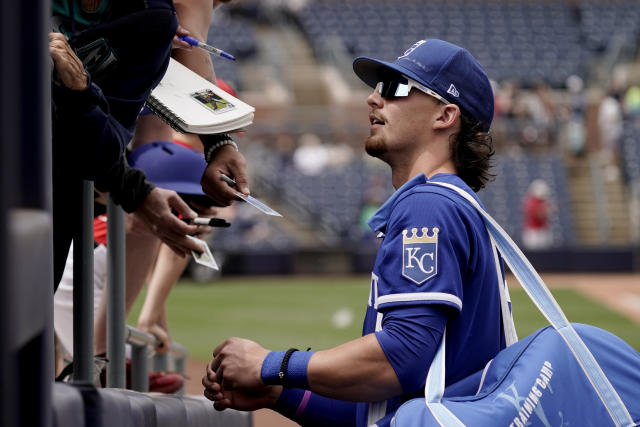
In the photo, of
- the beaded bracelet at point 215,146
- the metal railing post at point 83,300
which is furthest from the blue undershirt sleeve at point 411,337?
the beaded bracelet at point 215,146

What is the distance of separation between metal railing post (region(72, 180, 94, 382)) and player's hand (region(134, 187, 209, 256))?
1.44 ft

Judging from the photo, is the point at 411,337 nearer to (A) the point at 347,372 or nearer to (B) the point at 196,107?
(A) the point at 347,372

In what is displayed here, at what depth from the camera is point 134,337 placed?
9.27 ft

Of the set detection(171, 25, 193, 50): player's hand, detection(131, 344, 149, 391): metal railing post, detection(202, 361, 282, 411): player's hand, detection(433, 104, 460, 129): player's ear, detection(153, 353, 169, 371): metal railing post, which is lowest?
detection(153, 353, 169, 371): metal railing post

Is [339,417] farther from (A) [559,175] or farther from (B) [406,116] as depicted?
(A) [559,175]

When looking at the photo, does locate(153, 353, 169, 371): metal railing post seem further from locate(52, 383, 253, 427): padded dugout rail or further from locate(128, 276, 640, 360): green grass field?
locate(128, 276, 640, 360): green grass field

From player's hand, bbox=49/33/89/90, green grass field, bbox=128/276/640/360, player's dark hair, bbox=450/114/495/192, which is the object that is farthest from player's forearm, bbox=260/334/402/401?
green grass field, bbox=128/276/640/360

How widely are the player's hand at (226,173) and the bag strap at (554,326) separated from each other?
73 cm

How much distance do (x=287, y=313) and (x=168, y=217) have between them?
9.36 meters

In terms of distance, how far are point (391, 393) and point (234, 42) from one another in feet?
72.0

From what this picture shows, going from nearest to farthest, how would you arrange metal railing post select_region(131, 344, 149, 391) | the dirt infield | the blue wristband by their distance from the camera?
the blue wristband → metal railing post select_region(131, 344, 149, 391) → the dirt infield

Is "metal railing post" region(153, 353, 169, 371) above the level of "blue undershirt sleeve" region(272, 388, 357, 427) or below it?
below

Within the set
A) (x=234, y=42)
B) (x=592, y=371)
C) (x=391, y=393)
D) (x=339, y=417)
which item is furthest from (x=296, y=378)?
(x=234, y=42)

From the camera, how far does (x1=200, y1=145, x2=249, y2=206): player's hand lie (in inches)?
95.1
